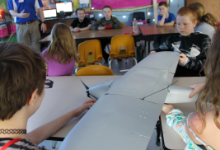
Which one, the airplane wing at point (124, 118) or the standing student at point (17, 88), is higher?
the standing student at point (17, 88)

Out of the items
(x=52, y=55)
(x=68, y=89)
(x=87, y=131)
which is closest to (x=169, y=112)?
(x=87, y=131)

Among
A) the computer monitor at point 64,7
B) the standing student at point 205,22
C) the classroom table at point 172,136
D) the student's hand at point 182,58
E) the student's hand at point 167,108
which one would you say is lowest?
the classroom table at point 172,136

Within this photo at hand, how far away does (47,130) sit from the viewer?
0.99 m

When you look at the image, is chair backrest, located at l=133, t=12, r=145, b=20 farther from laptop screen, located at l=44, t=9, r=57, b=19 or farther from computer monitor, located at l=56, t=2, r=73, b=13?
laptop screen, located at l=44, t=9, r=57, b=19

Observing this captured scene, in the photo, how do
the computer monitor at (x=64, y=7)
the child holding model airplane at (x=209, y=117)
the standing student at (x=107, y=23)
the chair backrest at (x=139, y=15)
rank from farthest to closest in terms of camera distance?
the chair backrest at (x=139, y=15), the computer monitor at (x=64, y=7), the standing student at (x=107, y=23), the child holding model airplane at (x=209, y=117)

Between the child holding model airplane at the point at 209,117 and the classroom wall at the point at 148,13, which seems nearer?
the child holding model airplane at the point at 209,117

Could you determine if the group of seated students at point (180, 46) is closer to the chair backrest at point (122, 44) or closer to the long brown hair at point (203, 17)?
the long brown hair at point (203, 17)

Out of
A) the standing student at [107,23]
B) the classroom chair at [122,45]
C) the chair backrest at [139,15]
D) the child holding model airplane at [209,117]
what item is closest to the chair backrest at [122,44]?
the classroom chair at [122,45]

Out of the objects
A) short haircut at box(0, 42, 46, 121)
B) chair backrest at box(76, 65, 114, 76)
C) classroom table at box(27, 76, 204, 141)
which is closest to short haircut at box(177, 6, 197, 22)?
classroom table at box(27, 76, 204, 141)

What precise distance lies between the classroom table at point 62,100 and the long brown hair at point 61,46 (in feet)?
0.93

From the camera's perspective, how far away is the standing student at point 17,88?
2.02ft

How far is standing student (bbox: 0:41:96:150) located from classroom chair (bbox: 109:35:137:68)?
228 centimetres

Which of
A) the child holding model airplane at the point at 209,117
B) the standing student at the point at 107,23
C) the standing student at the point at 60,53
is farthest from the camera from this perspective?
the standing student at the point at 107,23

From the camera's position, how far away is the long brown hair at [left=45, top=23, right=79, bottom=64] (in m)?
1.91
